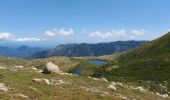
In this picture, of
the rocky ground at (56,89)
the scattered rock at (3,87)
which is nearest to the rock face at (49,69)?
the rocky ground at (56,89)

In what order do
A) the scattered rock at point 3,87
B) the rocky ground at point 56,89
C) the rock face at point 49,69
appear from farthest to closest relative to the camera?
the rock face at point 49,69, the rocky ground at point 56,89, the scattered rock at point 3,87

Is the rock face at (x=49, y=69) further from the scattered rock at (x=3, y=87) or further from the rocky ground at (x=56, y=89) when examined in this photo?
the scattered rock at (x=3, y=87)

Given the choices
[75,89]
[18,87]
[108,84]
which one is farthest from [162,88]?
[18,87]

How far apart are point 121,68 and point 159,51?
30.4 m

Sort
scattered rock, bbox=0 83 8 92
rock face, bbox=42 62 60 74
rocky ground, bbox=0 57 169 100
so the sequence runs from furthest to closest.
→ rock face, bbox=42 62 60 74
rocky ground, bbox=0 57 169 100
scattered rock, bbox=0 83 8 92

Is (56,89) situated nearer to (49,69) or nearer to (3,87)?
(3,87)

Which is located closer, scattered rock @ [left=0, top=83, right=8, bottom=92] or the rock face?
scattered rock @ [left=0, top=83, right=8, bottom=92]

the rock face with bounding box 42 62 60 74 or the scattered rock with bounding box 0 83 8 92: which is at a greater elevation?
the rock face with bounding box 42 62 60 74

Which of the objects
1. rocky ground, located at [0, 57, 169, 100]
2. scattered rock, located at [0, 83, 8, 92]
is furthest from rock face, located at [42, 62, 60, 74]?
scattered rock, located at [0, 83, 8, 92]

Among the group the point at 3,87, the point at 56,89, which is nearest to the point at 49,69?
the point at 56,89

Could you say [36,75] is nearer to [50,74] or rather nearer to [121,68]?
[50,74]

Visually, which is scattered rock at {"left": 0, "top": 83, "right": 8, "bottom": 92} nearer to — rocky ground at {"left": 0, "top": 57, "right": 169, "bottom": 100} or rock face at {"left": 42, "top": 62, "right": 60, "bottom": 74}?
rocky ground at {"left": 0, "top": 57, "right": 169, "bottom": 100}

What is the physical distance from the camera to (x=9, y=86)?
41.8 m

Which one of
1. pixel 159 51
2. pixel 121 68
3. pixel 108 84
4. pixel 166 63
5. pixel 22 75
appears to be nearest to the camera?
pixel 22 75
